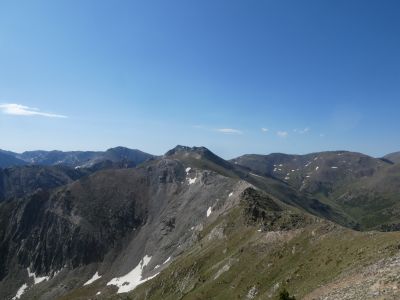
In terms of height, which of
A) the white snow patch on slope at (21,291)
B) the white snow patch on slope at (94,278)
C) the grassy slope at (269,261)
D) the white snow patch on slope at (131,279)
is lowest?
the white snow patch on slope at (21,291)

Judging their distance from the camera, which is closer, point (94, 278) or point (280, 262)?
point (280, 262)

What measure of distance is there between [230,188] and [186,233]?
28.7 m

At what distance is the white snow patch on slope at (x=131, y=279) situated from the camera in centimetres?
14488

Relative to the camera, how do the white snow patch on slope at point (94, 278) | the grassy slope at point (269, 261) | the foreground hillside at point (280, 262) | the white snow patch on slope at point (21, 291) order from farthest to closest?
the white snow patch on slope at point (21, 291) → the white snow patch on slope at point (94, 278) → the grassy slope at point (269, 261) → the foreground hillside at point (280, 262)

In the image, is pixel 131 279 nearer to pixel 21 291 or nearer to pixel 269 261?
pixel 21 291

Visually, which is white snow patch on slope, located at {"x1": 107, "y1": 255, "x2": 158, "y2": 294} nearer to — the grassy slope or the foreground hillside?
the foreground hillside

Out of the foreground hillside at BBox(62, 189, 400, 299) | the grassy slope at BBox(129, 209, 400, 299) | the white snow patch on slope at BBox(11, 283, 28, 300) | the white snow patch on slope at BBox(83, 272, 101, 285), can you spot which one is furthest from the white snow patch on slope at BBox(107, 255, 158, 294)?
the white snow patch on slope at BBox(11, 283, 28, 300)

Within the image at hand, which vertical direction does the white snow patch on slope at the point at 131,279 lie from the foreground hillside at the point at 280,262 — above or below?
below

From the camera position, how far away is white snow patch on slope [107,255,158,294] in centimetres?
→ 14488

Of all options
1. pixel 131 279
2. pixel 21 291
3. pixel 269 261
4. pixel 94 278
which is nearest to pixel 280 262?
pixel 269 261

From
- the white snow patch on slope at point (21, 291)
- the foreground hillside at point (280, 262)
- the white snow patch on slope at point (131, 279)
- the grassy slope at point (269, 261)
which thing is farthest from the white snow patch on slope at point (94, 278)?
the grassy slope at point (269, 261)

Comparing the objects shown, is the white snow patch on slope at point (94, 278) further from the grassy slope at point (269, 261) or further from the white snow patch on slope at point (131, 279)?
the grassy slope at point (269, 261)

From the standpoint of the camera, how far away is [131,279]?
15425 centimetres

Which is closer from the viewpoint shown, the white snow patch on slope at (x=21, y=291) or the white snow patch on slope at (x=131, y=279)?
the white snow patch on slope at (x=131, y=279)
